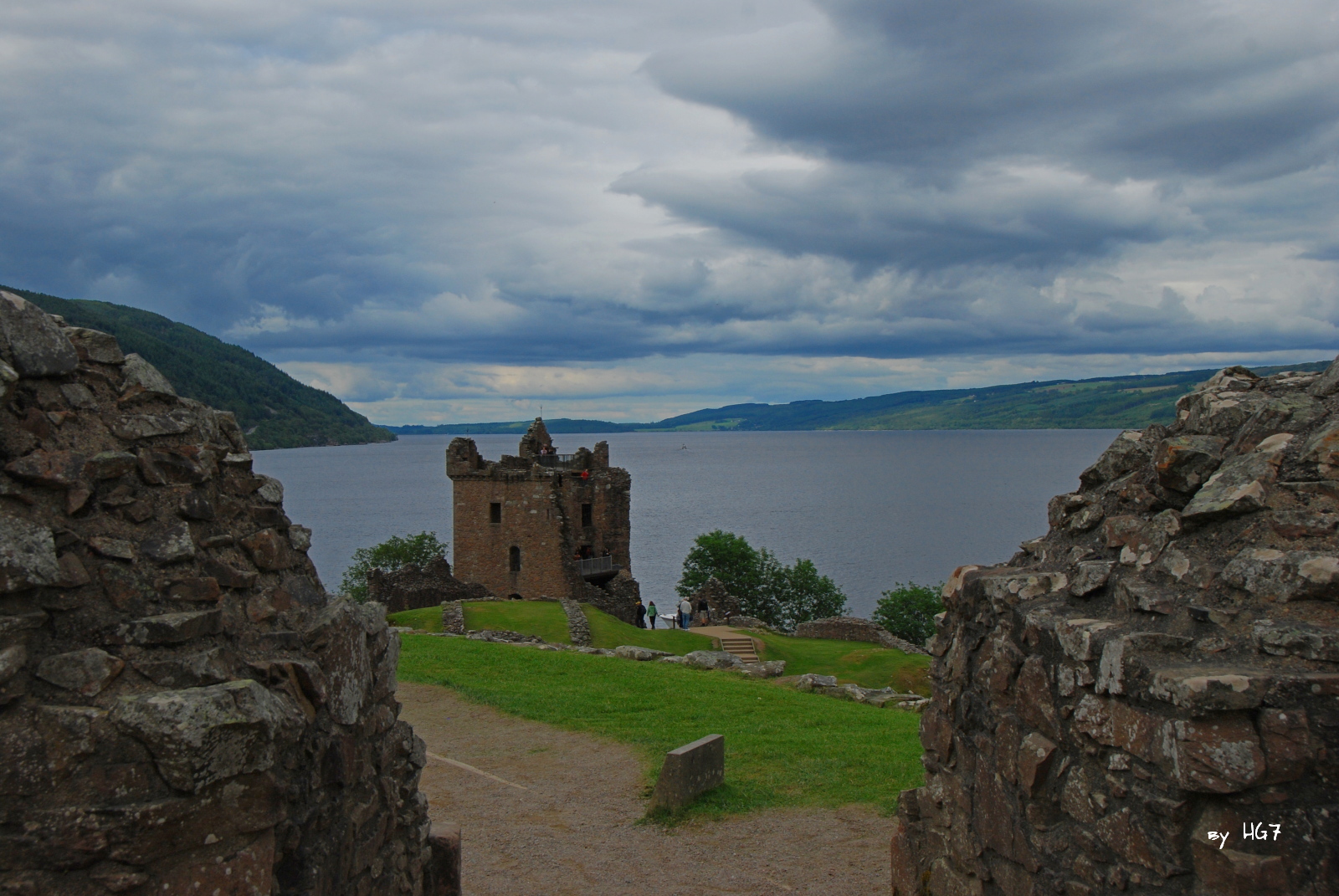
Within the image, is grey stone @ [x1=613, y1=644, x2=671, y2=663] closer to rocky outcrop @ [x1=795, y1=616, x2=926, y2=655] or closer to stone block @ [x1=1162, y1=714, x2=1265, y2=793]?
rocky outcrop @ [x1=795, y1=616, x2=926, y2=655]

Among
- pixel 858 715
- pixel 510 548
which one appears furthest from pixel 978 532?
pixel 858 715

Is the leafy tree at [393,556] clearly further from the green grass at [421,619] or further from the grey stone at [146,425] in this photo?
the grey stone at [146,425]

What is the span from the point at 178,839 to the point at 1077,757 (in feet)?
16.3

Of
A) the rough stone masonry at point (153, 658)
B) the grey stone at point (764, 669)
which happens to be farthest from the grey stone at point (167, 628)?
the grey stone at point (764, 669)

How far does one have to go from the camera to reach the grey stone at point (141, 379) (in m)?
5.73

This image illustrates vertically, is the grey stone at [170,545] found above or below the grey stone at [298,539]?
above

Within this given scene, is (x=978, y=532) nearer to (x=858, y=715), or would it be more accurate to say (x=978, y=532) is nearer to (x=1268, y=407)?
(x=858, y=715)

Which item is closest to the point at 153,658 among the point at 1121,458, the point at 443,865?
the point at 443,865

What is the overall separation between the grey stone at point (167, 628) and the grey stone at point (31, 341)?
1.53 m

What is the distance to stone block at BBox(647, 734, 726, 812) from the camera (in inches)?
464

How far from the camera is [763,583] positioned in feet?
197

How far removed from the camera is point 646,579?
2864 inches

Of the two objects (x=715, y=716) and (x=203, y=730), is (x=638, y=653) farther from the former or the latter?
(x=203, y=730)

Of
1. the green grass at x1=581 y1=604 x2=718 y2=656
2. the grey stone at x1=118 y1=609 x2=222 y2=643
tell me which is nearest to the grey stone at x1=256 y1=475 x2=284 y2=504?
the grey stone at x1=118 y1=609 x2=222 y2=643
